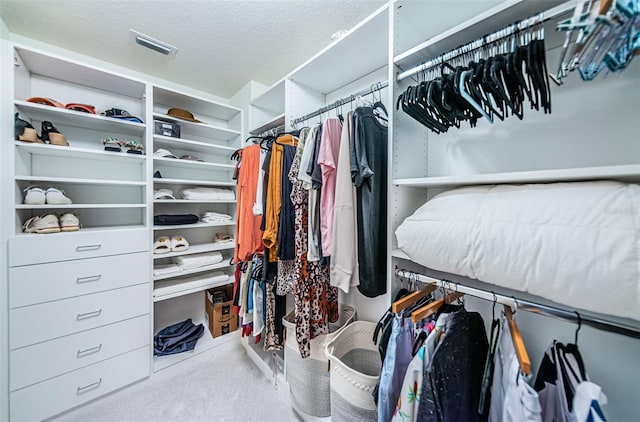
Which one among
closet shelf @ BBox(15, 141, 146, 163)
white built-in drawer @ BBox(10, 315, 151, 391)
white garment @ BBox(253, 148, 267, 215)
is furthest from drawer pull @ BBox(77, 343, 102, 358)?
white garment @ BBox(253, 148, 267, 215)

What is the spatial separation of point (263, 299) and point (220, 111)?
6.48 feet

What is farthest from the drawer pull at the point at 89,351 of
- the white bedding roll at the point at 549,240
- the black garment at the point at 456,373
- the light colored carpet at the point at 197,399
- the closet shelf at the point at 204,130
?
the white bedding roll at the point at 549,240

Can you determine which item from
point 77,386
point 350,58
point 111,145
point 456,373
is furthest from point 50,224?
point 456,373

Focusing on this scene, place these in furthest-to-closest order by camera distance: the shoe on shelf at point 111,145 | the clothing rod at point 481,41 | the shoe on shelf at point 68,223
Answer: the shoe on shelf at point 111,145, the shoe on shelf at point 68,223, the clothing rod at point 481,41

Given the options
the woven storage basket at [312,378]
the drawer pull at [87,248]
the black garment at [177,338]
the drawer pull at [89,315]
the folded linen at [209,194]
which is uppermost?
the folded linen at [209,194]

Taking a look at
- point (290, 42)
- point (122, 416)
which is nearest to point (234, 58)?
point (290, 42)

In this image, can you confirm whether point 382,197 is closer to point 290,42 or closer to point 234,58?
point 290,42

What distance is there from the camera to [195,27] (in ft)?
4.99

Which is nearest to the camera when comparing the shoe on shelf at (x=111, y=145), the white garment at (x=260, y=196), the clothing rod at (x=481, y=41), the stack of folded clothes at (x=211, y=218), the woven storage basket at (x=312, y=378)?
the clothing rod at (x=481, y=41)

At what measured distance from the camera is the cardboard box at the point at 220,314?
2.14 meters

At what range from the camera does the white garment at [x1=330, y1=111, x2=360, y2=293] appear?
986 mm

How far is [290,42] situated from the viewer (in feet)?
5.47

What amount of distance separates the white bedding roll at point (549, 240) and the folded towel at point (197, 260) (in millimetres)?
1987

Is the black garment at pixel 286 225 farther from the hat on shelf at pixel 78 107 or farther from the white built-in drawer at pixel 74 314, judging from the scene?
the hat on shelf at pixel 78 107
